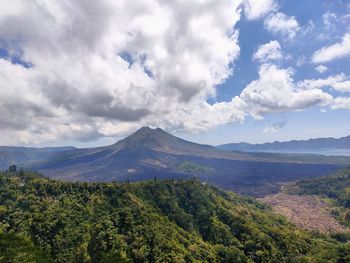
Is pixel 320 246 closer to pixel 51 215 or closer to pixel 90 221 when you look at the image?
pixel 90 221

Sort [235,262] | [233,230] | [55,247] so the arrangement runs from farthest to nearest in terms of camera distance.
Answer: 1. [233,230]
2. [235,262]
3. [55,247]

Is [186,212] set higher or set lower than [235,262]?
higher

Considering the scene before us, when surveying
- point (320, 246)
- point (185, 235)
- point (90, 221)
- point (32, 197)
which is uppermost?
point (32, 197)

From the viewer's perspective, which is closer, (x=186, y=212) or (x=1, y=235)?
(x=1, y=235)

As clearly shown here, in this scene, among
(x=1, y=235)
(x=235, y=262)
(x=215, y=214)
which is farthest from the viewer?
(x=215, y=214)

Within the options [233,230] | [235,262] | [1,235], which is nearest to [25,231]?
[1,235]

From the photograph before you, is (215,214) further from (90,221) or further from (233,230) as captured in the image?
(90,221)

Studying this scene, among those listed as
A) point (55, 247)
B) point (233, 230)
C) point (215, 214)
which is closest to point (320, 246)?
point (233, 230)
